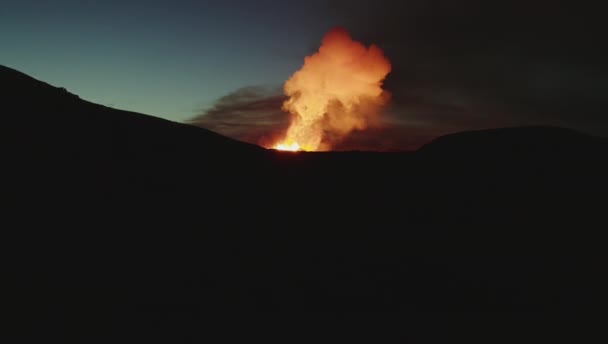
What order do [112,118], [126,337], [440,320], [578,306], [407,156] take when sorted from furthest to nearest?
[407,156]
[112,118]
[578,306]
[440,320]
[126,337]

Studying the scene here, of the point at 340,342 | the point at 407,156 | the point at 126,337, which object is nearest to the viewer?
the point at 126,337

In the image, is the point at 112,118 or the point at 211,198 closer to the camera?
the point at 211,198

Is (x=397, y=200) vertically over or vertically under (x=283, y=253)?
over

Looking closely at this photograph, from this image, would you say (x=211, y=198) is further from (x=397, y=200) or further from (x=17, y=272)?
(x=397, y=200)

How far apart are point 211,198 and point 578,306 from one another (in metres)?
11.3

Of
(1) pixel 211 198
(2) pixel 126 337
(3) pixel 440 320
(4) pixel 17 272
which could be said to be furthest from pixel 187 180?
(3) pixel 440 320

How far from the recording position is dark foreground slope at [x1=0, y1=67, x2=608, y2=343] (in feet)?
28.4

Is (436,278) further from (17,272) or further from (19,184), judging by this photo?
(19,184)

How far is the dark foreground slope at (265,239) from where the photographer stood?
8664mm

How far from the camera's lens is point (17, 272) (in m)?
8.63

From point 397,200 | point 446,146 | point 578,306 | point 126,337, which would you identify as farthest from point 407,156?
point 126,337

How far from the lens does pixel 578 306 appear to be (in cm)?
1045

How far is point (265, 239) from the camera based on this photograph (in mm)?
12578

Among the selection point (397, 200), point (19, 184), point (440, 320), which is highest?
point (397, 200)
